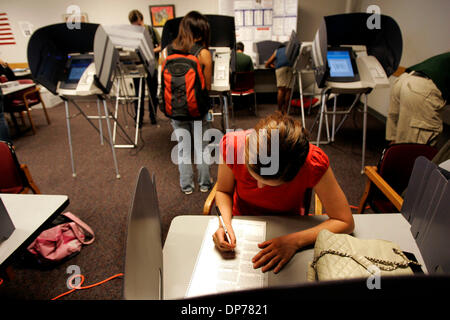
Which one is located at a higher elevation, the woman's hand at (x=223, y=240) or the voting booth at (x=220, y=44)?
the voting booth at (x=220, y=44)

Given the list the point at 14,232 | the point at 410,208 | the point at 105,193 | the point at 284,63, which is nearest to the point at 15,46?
the point at 105,193

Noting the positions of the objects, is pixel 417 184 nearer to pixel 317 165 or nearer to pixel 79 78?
pixel 317 165

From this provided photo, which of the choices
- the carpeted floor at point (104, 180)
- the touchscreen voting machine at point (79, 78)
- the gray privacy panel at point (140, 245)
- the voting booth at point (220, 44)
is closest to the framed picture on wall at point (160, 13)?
the carpeted floor at point (104, 180)

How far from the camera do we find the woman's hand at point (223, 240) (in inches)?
31.4

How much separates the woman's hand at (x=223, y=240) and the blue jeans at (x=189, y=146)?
1.28 m

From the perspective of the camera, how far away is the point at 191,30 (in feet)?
5.78

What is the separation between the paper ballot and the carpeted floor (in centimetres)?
45

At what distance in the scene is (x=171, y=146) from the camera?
3324 millimetres

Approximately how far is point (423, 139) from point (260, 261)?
2.34 m

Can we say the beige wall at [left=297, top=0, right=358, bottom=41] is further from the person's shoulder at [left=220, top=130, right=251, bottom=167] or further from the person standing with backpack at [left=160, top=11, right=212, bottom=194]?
the person's shoulder at [left=220, top=130, right=251, bottom=167]

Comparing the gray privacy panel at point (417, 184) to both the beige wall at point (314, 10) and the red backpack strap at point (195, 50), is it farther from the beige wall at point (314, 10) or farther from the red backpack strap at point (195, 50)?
the beige wall at point (314, 10)

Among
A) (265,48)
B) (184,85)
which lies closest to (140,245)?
(184,85)

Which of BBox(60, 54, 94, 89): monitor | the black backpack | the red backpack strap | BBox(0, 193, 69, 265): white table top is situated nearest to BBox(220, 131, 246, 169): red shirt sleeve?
BBox(0, 193, 69, 265): white table top

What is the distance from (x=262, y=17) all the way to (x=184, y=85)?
11.8 ft
